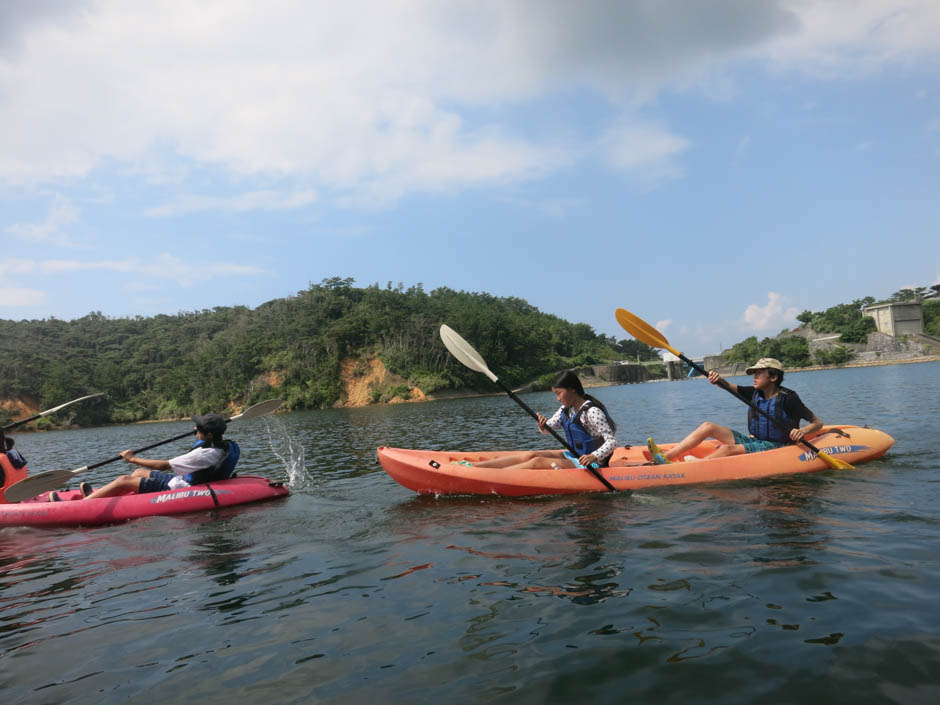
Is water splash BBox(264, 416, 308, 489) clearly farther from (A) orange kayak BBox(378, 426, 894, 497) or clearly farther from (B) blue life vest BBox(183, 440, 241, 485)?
(A) orange kayak BBox(378, 426, 894, 497)

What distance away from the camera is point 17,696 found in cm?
281

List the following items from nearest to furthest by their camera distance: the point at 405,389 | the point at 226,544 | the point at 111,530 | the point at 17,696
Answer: the point at 17,696 < the point at 226,544 < the point at 111,530 < the point at 405,389

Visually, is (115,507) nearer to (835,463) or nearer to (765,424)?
(765,424)

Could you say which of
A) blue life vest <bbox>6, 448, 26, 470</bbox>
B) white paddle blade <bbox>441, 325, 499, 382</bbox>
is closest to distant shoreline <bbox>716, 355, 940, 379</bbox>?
white paddle blade <bbox>441, 325, 499, 382</bbox>

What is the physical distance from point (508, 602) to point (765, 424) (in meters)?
5.00

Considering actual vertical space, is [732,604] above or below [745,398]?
below

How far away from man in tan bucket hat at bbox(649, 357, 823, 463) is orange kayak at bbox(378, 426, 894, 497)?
0.22m

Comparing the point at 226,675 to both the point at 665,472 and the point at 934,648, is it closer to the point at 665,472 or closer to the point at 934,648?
the point at 934,648

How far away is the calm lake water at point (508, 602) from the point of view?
2.55m

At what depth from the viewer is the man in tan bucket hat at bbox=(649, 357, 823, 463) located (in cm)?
681

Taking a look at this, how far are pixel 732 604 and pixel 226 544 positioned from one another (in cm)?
442

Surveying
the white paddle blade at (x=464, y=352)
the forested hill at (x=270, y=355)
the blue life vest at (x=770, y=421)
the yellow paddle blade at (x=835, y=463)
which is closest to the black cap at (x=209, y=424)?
the white paddle blade at (x=464, y=352)

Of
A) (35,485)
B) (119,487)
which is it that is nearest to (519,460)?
(119,487)

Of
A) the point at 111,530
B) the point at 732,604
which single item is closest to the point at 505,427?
the point at 111,530
